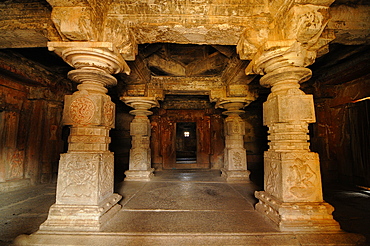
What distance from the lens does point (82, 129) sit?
101 inches

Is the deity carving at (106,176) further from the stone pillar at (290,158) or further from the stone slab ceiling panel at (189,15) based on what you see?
the stone pillar at (290,158)

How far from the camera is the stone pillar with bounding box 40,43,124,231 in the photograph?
2.32m

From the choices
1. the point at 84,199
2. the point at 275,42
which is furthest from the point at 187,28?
the point at 84,199

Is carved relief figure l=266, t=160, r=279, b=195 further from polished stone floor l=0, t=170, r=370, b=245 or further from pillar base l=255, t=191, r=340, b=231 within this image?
polished stone floor l=0, t=170, r=370, b=245

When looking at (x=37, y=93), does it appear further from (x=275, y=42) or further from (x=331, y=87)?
(x=331, y=87)

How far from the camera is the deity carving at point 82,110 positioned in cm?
252

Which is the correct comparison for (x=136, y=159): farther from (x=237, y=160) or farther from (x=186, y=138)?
(x=186, y=138)

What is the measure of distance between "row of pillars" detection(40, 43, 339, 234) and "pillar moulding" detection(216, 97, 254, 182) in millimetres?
2519

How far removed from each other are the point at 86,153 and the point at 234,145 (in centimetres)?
432

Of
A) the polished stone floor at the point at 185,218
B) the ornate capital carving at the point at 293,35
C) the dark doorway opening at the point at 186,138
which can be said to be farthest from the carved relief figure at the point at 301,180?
the dark doorway opening at the point at 186,138

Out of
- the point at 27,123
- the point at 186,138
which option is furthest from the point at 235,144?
the point at 186,138

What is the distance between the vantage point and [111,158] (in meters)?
2.84

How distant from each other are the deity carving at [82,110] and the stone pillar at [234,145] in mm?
3810

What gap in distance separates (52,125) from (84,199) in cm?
462
